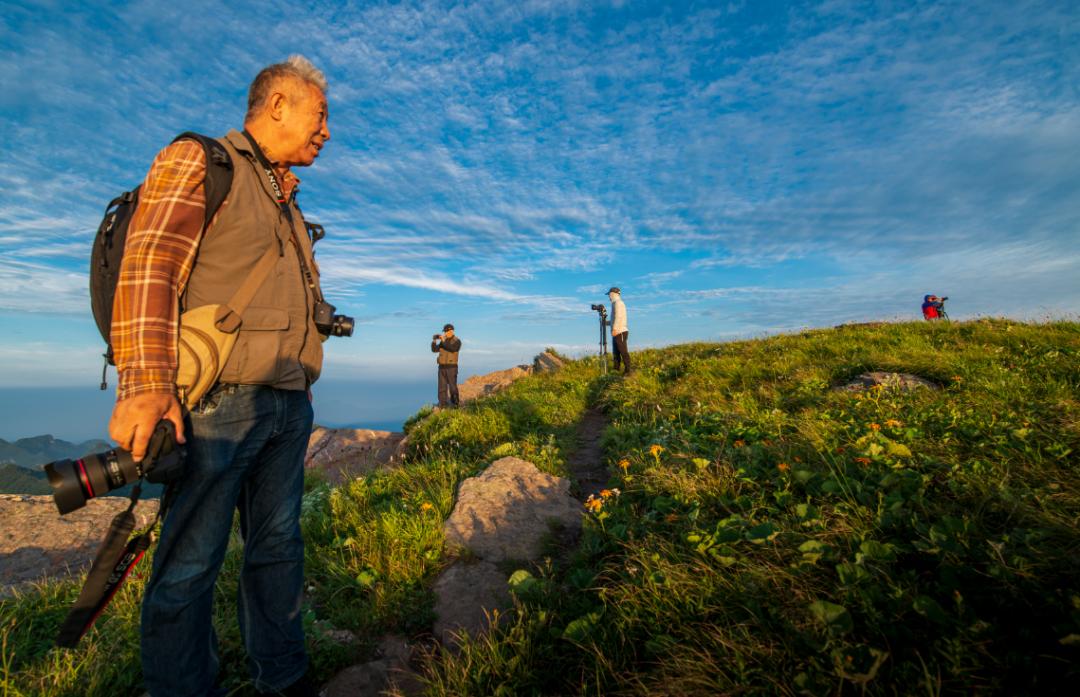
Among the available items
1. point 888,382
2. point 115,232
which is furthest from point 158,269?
point 888,382

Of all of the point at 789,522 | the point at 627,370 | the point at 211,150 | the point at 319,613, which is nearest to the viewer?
the point at 211,150

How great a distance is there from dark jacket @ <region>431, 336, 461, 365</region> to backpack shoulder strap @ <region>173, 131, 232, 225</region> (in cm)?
1478

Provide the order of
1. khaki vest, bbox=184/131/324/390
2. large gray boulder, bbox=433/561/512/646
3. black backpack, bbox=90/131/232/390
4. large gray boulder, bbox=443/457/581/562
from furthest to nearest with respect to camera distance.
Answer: large gray boulder, bbox=443/457/581/562 < large gray boulder, bbox=433/561/512/646 < khaki vest, bbox=184/131/324/390 < black backpack, bbox=90/131/232/390

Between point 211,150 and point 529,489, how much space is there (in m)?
3.82

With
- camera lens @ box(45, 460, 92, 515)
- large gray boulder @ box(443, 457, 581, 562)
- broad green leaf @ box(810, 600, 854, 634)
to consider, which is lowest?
large gray boulder @ box(443, 457, 581, 562)

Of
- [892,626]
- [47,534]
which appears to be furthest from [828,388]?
[47,534]

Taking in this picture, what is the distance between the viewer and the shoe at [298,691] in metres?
2.54

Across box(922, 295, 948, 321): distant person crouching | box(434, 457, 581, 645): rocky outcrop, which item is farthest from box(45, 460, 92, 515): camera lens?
box(922, 295, 948, 321): distant person crouching

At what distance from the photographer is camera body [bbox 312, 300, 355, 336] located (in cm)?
265

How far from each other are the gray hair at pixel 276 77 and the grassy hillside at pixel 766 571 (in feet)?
10.0

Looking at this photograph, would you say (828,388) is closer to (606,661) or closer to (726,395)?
(726,395)

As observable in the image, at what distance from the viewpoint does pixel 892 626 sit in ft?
6.22

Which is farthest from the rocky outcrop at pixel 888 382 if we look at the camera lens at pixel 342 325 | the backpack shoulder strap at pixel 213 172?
the backpack shoulder strap at pixel 213 172

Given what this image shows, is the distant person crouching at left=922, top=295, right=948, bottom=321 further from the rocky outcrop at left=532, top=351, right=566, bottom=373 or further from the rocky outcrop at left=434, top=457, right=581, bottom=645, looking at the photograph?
the rocky outcrop at left=434, top=457, right=581, bottom=645
